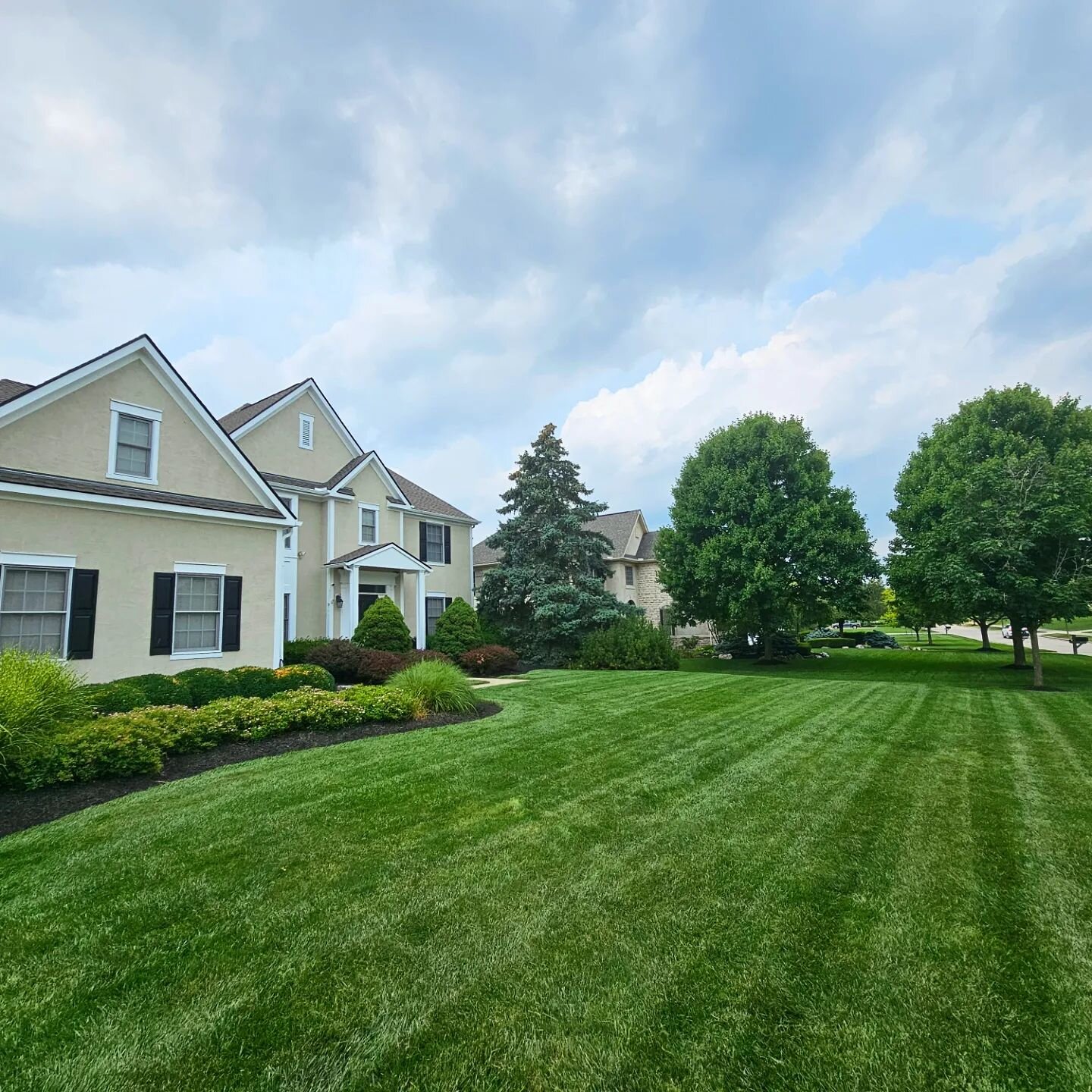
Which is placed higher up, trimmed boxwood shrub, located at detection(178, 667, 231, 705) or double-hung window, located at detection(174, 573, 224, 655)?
double-hung window, located at detection(174, 573, 224, 655)

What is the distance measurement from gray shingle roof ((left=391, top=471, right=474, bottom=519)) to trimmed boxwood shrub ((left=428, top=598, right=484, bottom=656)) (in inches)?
186

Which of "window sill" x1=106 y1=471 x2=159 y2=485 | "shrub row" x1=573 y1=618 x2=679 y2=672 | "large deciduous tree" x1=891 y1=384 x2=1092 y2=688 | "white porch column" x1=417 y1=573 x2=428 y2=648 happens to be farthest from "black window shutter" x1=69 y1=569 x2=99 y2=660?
"large deciduous tree" x1=891 y1=384 x2=1092 y2=688

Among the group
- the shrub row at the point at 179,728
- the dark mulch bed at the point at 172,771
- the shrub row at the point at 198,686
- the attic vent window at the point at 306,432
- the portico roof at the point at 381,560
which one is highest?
the attic vent window at the point at 306,432

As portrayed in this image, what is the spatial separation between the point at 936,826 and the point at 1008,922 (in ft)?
5.00

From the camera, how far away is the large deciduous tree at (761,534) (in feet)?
72.8

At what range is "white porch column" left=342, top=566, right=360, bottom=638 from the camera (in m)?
17.6

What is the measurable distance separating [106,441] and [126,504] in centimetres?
147

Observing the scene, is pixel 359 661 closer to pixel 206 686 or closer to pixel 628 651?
pixel 206 686

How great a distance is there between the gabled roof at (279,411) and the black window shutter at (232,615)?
6738 mm

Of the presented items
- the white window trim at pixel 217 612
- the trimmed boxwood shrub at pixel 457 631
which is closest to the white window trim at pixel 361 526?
the trimmed boxwood shrub at pixel 457 631

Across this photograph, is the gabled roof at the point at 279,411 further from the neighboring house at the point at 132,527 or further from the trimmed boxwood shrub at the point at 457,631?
the trimmed boxwood shrub at the point at 457,631

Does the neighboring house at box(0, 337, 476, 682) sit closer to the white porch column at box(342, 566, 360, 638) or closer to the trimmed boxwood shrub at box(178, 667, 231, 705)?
the trimmed boxwood shrub at box(178, 667, 231, 705)

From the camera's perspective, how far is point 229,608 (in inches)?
472

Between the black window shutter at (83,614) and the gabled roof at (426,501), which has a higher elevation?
the gabled roof at (426,501)
